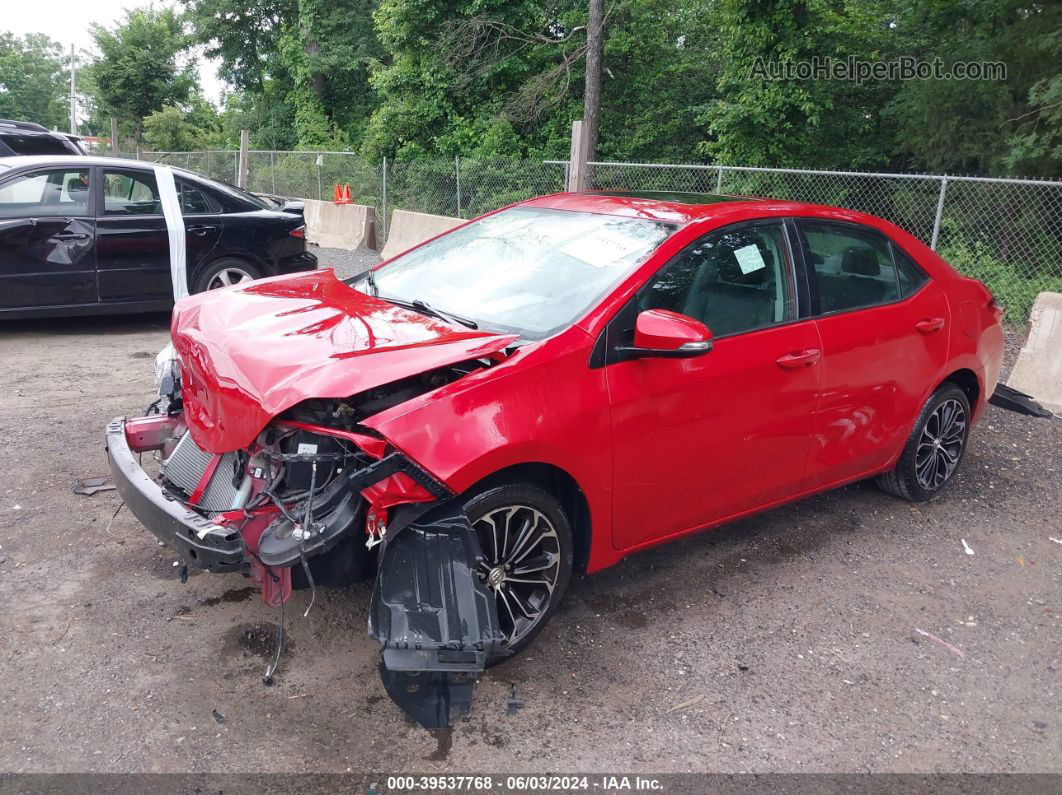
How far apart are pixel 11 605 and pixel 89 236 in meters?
5.14

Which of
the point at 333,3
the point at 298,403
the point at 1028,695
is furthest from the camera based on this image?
the point at 333,3

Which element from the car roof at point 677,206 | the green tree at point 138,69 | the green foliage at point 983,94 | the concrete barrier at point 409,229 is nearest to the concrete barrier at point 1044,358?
the car roof at point 677,206

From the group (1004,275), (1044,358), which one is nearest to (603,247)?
(1044,358)

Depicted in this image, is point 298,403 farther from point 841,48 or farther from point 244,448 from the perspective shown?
point 841,48

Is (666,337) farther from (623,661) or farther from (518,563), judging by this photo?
(623,661)

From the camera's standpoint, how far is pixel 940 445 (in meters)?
5.14

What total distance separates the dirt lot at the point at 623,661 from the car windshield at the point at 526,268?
1335mm

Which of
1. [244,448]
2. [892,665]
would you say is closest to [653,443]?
[892,665]

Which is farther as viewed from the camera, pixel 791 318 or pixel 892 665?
pixel 791 318

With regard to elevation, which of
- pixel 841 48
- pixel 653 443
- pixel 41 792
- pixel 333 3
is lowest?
pixel 41 792

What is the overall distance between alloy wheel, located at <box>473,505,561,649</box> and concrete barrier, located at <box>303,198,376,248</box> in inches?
518

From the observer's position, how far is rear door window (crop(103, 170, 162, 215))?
319 inches

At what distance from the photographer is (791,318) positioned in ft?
13.6

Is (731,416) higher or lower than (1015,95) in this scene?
lower
